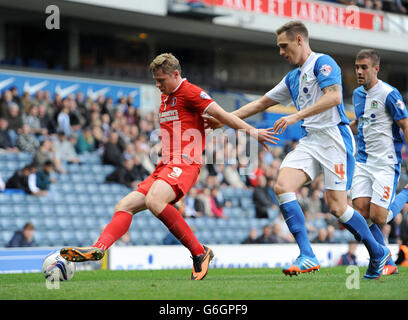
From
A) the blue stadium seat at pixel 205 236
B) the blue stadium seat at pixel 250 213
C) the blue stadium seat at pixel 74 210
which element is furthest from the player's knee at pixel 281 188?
the blue stadium seat at pixel 250 213

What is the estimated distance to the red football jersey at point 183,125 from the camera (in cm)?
738

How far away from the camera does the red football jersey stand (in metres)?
7.38

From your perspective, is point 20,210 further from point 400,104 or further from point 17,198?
point 400,104

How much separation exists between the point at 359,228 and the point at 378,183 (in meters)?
1.52

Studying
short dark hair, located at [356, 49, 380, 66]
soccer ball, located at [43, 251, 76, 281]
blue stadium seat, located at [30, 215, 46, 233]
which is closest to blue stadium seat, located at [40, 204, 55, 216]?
blue stadium seat, located at [30, 215, 46, 233]

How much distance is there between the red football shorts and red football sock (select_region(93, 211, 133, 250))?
35cm

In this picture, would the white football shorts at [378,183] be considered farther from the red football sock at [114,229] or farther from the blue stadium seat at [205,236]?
the blue stadium seat at [205,236]

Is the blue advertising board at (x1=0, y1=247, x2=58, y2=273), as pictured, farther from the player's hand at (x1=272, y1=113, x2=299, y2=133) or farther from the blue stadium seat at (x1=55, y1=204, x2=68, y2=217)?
the player's hand at (x1=272, y1=113, x2=299, y2=133)

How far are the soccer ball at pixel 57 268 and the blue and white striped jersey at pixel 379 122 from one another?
3.71m

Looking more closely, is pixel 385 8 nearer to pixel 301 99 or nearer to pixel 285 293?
pixel 301 99

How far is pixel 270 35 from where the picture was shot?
27328 millimetres

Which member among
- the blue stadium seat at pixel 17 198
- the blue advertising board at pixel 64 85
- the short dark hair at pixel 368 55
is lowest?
the blue stadium seat at pixel 17 198

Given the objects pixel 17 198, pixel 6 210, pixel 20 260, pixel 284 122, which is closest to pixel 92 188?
pixel 17 198

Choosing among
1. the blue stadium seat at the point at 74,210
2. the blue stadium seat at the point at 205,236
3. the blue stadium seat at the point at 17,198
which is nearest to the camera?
the blue stadium seat at the point at 17,198
